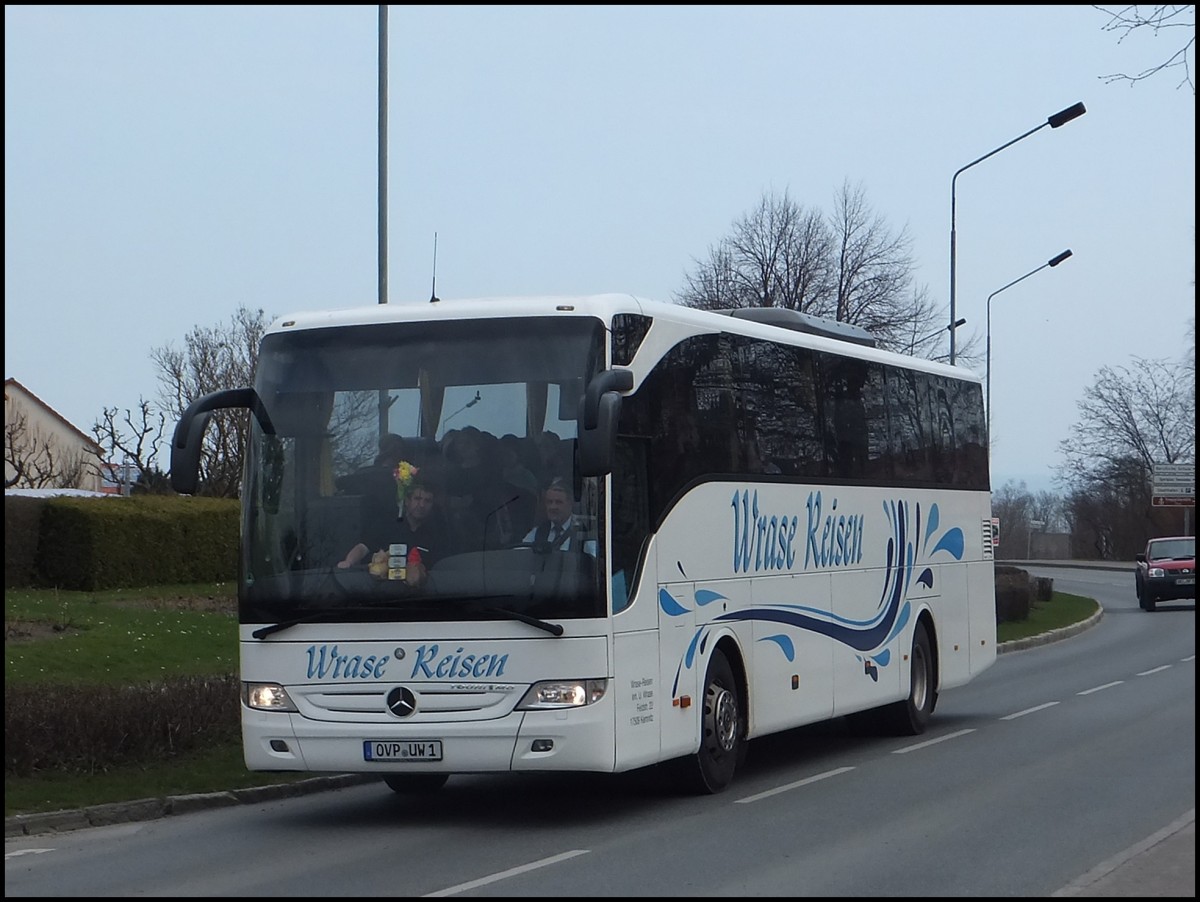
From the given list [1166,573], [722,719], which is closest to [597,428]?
[722,719]

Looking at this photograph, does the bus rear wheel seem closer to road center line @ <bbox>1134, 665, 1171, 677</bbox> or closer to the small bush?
road center line @ <bbox>1134, 665, 1171, 677</bbox>

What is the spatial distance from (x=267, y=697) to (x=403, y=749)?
3.51 feet

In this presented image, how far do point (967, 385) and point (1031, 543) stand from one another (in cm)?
9487

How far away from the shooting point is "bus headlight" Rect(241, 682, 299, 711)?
38.2 ft

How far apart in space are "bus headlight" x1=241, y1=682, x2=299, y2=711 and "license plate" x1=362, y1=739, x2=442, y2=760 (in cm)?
62

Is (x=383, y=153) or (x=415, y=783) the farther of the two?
(x=383, y=153)

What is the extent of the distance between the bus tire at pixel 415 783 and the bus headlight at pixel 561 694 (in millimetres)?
2507

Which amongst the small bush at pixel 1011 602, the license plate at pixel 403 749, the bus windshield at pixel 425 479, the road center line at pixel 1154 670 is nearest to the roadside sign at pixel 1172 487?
the small bush at pixel 1011 602

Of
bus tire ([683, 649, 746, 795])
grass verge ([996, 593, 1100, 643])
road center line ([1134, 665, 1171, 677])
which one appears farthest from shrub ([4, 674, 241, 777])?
grass verge ([996, 593, 1100, 643])

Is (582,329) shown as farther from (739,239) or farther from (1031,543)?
(1031,543)

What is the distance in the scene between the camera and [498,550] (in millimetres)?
11320

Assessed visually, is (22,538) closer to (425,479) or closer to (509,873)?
(425,479)

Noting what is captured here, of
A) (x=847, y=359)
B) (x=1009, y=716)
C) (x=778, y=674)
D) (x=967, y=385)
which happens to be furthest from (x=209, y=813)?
(x=967, y=385)

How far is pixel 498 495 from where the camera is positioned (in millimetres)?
11375
